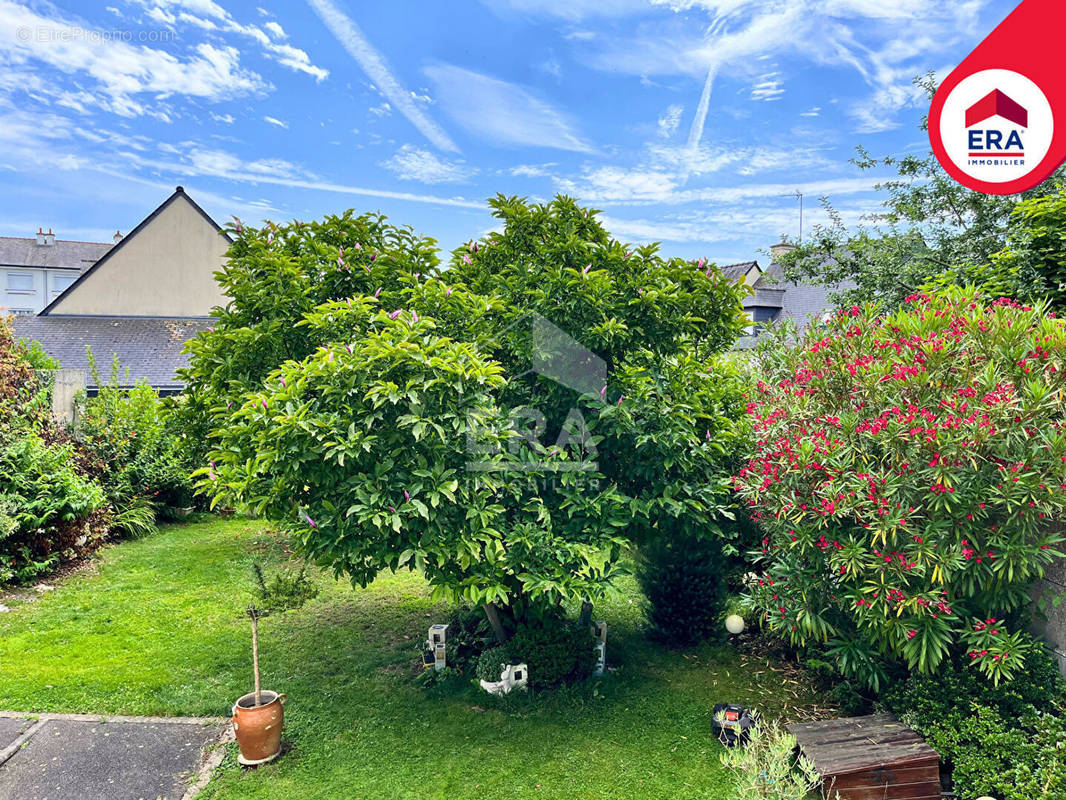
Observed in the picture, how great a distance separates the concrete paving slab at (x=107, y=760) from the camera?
13.1 feet

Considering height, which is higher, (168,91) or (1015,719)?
(168,91)

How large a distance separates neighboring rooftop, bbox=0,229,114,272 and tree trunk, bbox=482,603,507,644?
47.9 meters

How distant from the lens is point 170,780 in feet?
13.4

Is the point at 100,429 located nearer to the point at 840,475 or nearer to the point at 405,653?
the point at 405,653

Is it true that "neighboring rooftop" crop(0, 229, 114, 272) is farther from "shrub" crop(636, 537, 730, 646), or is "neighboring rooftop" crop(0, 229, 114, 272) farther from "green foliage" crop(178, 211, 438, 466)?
"shrub" crop(636, 537, 730, 646)

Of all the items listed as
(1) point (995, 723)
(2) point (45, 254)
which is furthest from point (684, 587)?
(2) point (45, 254)

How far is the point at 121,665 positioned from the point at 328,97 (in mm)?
7398

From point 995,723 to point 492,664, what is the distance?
3.48m

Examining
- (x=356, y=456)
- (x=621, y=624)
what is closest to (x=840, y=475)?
(x=356, y=456)

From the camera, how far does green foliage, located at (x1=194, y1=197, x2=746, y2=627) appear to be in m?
3.87

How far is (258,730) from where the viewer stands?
13.6 feet

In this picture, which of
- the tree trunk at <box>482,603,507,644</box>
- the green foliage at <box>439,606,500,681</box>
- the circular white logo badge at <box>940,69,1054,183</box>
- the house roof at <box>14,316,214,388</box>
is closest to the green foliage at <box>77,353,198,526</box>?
the house roof at <box>14,316,214,388</box>

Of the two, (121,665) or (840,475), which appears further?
(121,665)

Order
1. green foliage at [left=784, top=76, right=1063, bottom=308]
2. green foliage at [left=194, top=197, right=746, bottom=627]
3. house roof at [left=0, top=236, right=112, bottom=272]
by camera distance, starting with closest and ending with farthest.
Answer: green foliage at [left=194, top=197, right=746, bottom=627] → green foliage at [left=784, top=76, right=1063, bottom=308] → house roof at [left=0, top=236, right=112, bottom=272]
